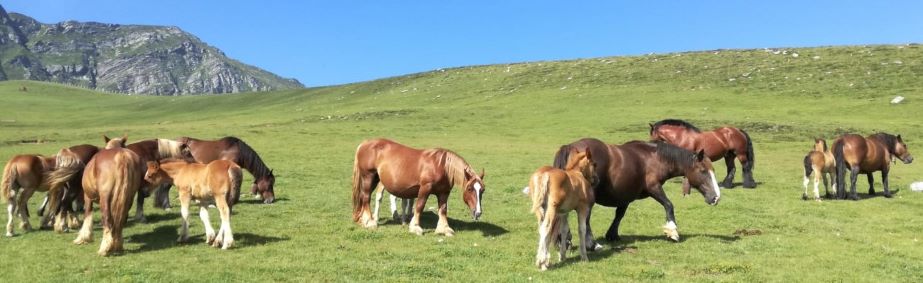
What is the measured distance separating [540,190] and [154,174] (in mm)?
7375

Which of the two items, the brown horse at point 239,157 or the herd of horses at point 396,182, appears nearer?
the herd of horses at point 396,182

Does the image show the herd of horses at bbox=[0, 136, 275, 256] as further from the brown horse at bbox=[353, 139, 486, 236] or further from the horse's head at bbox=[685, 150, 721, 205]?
the horse's head at bbox=[685, 150, 721, 205]

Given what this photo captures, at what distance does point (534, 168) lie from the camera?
87.6 ft

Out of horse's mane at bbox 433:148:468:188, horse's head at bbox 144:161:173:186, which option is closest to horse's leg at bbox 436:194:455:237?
horse's mane at bbox 433:148:468:188

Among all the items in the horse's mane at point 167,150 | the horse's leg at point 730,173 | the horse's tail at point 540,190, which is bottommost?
the horse's leg at point 730,173

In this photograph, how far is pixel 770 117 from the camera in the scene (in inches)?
1797

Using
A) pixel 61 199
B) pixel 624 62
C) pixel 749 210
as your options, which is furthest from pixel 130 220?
pixel 624 62

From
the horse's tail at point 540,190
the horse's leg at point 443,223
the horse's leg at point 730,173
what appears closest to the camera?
the horse's tail at point 540,190

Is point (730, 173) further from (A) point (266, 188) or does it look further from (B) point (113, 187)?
(B) point (113, 187)

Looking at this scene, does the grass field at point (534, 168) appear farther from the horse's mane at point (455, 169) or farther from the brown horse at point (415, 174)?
the horse's mane at point (455, 169)

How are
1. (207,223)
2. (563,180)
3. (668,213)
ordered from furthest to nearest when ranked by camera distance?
(668,213) → (207,223) → (563,180)

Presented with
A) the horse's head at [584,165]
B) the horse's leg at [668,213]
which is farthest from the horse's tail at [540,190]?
the horse's leg at [668,213]

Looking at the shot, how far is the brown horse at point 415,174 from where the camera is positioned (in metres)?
12.8

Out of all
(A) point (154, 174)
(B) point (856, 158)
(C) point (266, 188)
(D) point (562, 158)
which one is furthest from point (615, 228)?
(B) point (856, 158)
